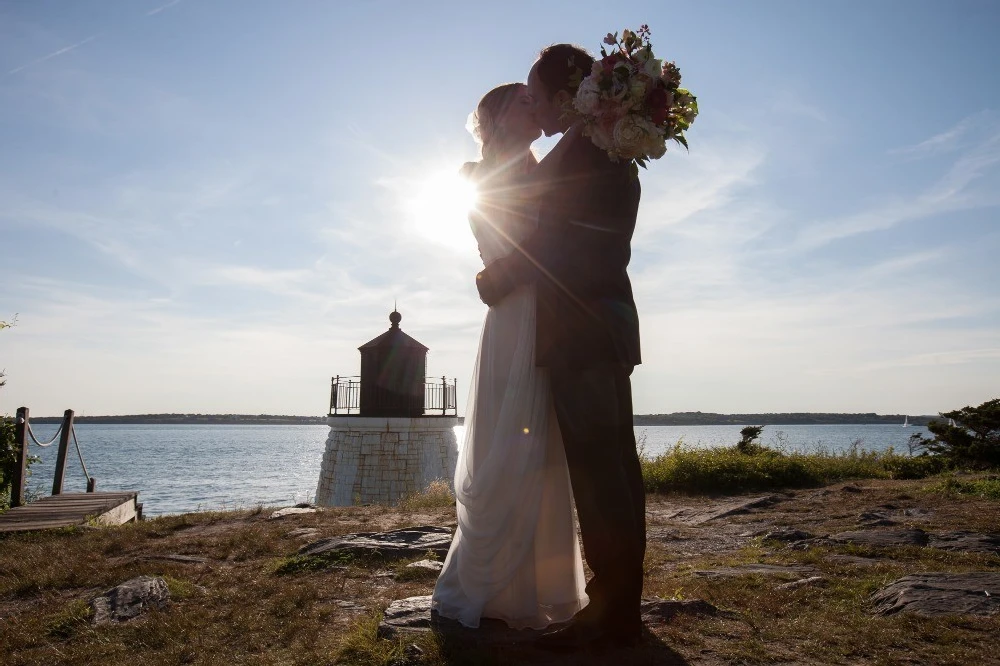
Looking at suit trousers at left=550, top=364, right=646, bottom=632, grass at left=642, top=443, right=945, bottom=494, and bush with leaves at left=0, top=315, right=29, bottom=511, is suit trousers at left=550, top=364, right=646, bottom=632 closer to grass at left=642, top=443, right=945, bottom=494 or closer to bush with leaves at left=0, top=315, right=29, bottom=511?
grass at left=642, top=443, right=945, bottom=494

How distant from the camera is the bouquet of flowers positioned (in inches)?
117

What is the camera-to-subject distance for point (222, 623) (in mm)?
3697

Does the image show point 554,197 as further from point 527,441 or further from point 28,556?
point 28,556

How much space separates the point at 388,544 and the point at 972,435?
11.4 m

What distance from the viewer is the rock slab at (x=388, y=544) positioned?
5.35m

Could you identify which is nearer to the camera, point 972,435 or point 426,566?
point 426,566

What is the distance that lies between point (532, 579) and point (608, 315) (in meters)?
1.49

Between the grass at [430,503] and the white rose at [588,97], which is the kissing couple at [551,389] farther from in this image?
the grass at [430,503]

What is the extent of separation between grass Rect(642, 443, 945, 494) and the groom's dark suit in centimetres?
777

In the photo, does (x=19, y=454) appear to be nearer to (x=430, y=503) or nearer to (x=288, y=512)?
(x=288, y=512)

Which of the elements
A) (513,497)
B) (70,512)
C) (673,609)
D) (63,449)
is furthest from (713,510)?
(63,449)

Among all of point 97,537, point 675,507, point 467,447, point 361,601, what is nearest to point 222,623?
point 361,601

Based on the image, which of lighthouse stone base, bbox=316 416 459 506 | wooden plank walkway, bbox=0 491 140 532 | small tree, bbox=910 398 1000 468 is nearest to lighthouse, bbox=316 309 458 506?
lighthouse stone base, bbox=316 416 459 506

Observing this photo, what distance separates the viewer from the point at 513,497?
131 inches
